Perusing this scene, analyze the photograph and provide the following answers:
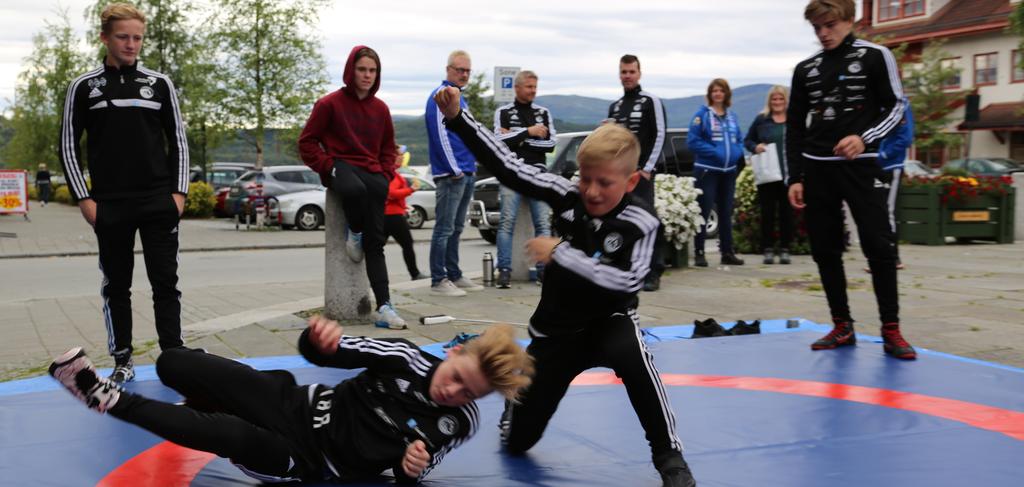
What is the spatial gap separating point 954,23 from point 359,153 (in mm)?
41536

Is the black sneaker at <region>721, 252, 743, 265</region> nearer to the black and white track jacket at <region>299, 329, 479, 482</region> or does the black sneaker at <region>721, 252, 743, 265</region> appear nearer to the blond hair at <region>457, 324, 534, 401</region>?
the black and white track jacket at <region>299, 329, 479, 482</region>

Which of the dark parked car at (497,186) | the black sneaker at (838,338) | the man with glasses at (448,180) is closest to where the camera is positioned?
the black sneaker at (838,338)

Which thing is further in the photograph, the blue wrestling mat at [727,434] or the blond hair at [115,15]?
the blond hair at [115,15]

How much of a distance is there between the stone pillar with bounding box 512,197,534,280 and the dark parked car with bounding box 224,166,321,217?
13.4 m

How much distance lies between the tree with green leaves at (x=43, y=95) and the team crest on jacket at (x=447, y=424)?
146 ft

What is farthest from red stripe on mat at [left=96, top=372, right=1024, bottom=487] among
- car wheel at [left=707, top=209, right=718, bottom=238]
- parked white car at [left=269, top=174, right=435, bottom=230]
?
parked white car at [left=269, top=174, right=435, bottom=230]

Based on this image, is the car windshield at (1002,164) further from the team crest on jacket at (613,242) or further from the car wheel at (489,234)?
the team crest on jacket at (613,242)

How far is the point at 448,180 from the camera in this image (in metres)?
8.38

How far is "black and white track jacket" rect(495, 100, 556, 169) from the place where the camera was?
8453 millimetres

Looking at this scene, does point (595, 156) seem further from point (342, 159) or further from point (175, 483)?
point (342, 159)

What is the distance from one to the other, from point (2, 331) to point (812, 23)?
233 inches

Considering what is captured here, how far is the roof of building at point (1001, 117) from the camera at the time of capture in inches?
1501

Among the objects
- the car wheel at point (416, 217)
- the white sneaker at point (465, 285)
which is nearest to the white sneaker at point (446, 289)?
the white sneaker at point (465, 285)

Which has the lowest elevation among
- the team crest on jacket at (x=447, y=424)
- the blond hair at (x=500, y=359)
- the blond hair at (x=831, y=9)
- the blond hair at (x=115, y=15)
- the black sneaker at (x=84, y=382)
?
the team crest on jacket at (x=447, y=424)
